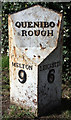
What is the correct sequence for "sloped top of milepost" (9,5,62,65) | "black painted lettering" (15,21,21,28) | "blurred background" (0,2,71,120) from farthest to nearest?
"blurred background" (0,2,71,120)
"black painted lettering" (15,21,21,28)
"sloped top of milepost" (9,5,62,65)

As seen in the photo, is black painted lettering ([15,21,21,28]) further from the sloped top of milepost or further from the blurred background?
the blurred background

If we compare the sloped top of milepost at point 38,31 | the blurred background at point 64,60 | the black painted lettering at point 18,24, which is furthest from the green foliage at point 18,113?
the black painted lettering at point 18,24

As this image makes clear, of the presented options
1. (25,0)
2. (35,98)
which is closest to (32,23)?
(35,98)

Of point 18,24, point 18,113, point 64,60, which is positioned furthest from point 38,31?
point 64,60

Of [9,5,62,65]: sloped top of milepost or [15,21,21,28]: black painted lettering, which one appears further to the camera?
[15,21,21,28]: black painted lettering

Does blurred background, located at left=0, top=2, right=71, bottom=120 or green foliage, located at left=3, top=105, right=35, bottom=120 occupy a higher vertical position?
blurred background, located at left=0, top=2, right=71, bottom=120

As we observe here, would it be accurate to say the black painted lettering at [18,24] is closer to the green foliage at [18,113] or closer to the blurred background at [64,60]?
the blurred background at [64,60]

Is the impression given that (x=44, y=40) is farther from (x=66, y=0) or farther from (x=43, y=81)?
(x=66, y=0)

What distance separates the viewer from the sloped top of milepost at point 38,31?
2.91 metres

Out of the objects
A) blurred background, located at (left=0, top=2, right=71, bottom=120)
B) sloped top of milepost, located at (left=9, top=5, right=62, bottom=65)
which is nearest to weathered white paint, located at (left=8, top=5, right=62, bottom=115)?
sloped top of milepost, located at (left=9, top=5, right=62, bottom=65)

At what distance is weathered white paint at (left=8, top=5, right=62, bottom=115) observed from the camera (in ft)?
9.63

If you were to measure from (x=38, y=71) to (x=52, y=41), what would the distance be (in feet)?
1.60

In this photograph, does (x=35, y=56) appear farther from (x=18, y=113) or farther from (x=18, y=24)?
(x=18, y=113)

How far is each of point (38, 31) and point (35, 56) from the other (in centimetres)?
37
